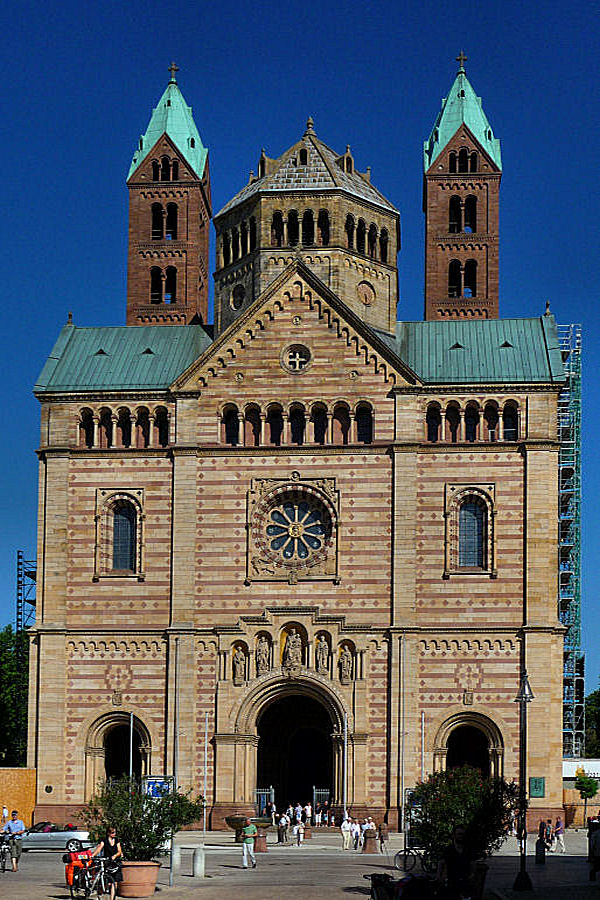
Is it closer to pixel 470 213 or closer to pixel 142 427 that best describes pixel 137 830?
pixel 142 427

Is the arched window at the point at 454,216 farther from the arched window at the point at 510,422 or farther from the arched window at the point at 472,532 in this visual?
the arched window at the point at 472,532

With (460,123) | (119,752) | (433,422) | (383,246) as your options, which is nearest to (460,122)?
(460,123)

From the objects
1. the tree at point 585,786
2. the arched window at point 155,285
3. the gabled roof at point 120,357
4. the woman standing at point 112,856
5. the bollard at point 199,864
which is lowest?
the tree at point 585,786

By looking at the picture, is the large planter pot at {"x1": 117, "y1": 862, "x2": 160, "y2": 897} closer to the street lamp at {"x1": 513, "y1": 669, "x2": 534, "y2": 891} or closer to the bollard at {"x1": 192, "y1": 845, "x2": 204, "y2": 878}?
the bollard at {"x1": 192, "y1": 845, "x2": 204, "y2": 878}

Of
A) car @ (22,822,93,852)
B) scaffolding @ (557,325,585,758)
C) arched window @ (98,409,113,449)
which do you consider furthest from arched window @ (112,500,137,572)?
scaffolding @ (557,325,585,758)

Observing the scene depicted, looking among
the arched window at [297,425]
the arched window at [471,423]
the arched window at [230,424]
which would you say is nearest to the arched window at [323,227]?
the arched window at [297,425]

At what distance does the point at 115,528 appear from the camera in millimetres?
70438

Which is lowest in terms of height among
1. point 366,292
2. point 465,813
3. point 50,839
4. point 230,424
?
point 50,839

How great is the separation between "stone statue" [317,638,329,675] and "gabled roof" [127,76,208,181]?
28030 millimetres

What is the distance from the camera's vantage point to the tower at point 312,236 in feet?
243

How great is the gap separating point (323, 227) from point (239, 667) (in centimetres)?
2104

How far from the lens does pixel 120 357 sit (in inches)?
2889

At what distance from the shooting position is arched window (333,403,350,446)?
69.5m

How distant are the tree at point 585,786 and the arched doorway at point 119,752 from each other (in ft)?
71.7
